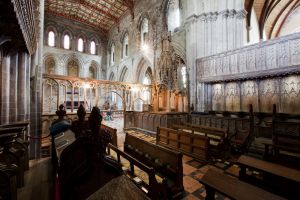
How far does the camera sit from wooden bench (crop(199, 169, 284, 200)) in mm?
1865

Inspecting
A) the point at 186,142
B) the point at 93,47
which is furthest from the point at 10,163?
the point at 93,47

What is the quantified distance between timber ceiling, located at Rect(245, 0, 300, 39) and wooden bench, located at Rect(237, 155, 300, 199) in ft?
48.6

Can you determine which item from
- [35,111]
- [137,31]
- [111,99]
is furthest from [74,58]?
[35,111]

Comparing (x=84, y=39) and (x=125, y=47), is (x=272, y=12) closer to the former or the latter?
(x=125, y=47)

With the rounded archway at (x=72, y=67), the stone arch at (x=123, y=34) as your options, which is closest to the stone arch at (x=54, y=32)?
the rounded archway at (x=72, y=67)

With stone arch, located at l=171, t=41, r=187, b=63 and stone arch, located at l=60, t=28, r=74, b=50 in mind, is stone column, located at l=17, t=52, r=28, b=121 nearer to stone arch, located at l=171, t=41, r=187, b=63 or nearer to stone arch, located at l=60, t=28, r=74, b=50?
stone arch, located at l=171, t=41, r=187, b=63

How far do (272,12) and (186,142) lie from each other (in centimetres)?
2048

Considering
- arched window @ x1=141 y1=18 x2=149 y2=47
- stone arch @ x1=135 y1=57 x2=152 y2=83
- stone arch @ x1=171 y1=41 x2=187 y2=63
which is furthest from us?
stone arch @ x1=135 y1=57 x2=152 y2=83

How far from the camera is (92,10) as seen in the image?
708 inches

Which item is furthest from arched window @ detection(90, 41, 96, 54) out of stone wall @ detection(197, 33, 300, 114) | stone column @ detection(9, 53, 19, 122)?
stone column @ detection(9, 53, 19, 122)

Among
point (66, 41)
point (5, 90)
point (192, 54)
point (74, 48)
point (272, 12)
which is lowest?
point (5, 90)

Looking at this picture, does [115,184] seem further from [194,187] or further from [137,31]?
[137,31]

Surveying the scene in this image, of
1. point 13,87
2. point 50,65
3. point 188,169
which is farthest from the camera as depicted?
point 50,65

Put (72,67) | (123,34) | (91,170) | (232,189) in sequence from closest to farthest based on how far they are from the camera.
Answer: (91,170), (232,189), (123,34), (72,67)
